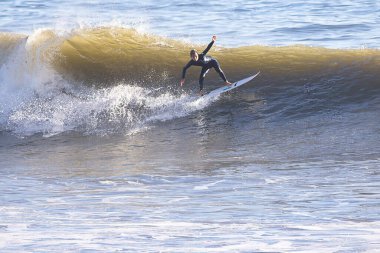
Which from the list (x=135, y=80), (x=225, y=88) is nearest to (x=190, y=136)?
(x=225, y=88)

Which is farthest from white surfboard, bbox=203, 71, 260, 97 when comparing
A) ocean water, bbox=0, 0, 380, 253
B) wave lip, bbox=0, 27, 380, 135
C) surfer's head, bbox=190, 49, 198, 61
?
surfer's head, bbox=190, 49, 198, 61

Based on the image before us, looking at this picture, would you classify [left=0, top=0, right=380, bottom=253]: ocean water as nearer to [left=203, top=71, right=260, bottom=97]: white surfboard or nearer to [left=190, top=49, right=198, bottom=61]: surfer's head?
[left=203, top=71, right=260, bottom=97]: white surfboard

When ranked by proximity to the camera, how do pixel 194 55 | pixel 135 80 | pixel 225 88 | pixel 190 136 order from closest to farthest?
pixel 190 136, pixel 194 55, pixel 225 88, pixel 135 80

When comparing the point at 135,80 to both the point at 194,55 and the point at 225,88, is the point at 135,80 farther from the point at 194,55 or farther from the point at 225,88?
the point at 194,55

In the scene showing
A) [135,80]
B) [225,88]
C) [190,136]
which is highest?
[225,88]

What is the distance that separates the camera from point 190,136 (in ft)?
47.5

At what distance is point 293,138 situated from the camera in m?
13.5

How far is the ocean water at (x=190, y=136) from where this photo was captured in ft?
26.3

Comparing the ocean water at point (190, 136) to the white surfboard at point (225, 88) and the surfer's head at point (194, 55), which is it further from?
the surfer's head at point (194, 55)

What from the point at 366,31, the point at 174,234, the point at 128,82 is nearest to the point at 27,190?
the point at 174,234

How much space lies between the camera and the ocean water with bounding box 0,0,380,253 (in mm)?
8008

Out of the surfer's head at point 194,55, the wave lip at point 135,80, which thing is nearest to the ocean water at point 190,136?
the wave lip at point 135,80

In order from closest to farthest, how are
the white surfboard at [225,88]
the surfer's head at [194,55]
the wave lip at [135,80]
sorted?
the surfer's head at [194,55] < the wave lip at [135,80] < the white surfboard at [225,88]

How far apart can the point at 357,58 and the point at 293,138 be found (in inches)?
174
